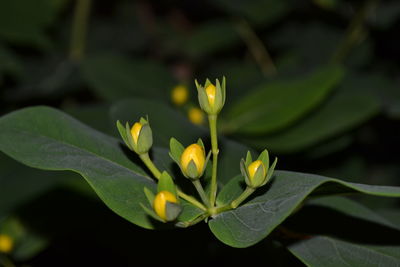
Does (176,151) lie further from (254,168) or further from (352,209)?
(352,209)

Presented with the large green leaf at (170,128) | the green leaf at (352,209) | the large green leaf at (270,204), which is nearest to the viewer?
the large green leaf at (270,204)

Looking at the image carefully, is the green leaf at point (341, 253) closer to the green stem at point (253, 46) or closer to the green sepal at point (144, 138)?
the green sepal at point (144, 138)

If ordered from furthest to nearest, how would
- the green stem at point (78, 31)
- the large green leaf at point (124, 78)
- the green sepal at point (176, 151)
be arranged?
1. the green stem at point (78, 31)
2. the large green leaf at point (124, 78)
3. the green sepal at point (176, 151)

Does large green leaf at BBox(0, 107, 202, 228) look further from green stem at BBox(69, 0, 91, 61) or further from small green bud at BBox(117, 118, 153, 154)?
green stem at BBox(69, 0, 91, 61)

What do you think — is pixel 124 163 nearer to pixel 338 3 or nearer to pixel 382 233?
pixel 382 233

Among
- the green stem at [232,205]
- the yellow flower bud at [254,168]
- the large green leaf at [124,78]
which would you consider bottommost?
the green stem at [232,205]

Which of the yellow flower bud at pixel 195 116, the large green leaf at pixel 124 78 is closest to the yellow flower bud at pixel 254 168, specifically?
the yellow flower bud at pixel 195 116

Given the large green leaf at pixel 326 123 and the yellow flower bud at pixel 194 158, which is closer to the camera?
the yellow flower bud at pixel 194 158

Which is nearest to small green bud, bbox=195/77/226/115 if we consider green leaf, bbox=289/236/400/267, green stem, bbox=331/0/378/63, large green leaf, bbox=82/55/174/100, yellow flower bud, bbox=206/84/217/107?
yellow flower bud, bbox=206/84/217/107
